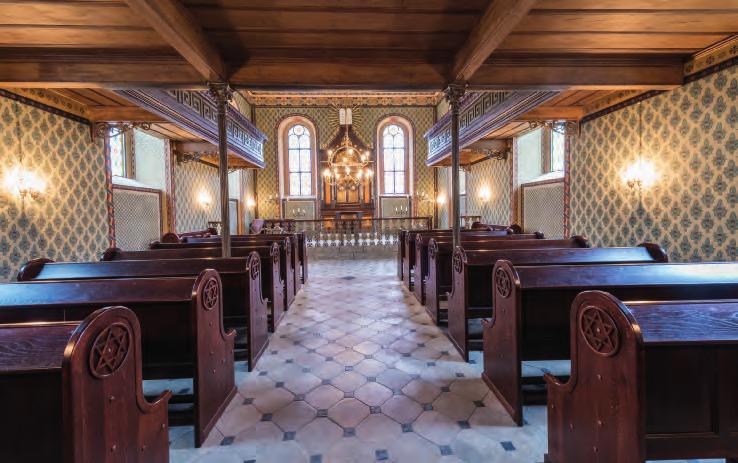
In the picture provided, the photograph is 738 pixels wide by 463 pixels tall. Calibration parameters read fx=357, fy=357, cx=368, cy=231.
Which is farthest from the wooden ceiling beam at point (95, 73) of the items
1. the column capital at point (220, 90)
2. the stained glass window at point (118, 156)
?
the stained glass window at point (118, 156)

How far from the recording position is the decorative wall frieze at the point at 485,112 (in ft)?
18.1

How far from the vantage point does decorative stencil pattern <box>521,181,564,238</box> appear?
26.1 feet

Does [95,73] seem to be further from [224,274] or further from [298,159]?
[298,159]

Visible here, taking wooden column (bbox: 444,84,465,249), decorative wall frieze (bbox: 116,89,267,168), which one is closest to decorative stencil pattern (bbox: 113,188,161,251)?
decorative wall frieze (bbox: 116,89,267,168)

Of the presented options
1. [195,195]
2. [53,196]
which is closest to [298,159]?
[195,195]

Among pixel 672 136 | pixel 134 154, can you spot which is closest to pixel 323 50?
pixel 672 136

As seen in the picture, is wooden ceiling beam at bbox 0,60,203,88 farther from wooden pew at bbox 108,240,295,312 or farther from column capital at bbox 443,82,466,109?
column capital at bbox 443,82,466,109

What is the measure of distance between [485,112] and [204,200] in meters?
8.43

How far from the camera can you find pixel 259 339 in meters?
3.88

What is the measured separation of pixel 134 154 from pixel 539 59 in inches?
354

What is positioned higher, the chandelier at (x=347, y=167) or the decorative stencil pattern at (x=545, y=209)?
the chandelier at (x=347, y=167)

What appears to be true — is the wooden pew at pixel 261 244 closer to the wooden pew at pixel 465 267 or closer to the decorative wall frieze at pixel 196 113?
the decorative wall frieze at pixel 196 113

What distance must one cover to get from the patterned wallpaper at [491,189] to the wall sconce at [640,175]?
13.9 feet

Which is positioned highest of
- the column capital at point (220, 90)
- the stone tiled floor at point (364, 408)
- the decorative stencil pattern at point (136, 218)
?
the column capital at point (220, 90)
